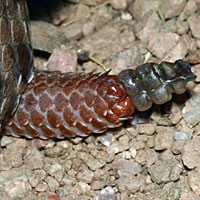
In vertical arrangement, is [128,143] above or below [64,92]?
below

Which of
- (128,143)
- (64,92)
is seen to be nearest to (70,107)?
(64,92)

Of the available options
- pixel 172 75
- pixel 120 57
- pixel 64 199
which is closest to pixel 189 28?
pixel 120 57

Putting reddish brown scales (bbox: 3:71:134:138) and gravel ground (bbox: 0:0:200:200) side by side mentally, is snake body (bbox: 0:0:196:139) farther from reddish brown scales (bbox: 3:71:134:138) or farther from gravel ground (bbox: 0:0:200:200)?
gravel ground (bbox: 0:0:200:200)

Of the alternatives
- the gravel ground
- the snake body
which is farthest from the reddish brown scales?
the gravel ground

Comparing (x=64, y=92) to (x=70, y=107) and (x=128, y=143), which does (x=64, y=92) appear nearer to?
(x=70, y=107)

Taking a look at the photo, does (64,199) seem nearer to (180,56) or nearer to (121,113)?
(121,113)

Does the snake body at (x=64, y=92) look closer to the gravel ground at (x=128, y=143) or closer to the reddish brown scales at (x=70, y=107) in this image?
the reddish brown scales at (x=70, y=107)

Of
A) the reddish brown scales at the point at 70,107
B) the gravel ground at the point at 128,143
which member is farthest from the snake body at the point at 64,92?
the gravel ground at the point at 128,143
